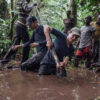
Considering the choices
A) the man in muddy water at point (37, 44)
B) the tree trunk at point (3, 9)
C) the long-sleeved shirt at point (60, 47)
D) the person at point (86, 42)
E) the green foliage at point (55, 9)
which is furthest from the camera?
the green foliage at point (55, 9)

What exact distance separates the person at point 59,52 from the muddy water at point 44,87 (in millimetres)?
204

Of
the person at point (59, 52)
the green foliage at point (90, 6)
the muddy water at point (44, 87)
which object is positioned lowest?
the muddy water at point (44, 87)

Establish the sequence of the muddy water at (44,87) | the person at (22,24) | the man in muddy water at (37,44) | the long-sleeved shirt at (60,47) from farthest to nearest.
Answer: the person at (22,24) → the man in muddy water at (37,44) → the long-sleeved shirt at (60,47) → the muddy water at (44,87)

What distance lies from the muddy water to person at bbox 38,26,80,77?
204 mm

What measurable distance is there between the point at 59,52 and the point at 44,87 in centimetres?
Result: 110

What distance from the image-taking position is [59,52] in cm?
471

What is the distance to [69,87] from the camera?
391 centimetres

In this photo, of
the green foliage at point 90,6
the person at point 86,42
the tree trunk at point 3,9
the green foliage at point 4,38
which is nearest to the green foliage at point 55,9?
the tree trunk at point 3,9

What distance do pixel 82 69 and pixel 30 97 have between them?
9.80 ft

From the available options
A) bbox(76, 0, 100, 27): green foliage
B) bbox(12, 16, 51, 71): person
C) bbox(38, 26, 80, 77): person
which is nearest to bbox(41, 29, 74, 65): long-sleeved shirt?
bbox(38, 26, 80, 77): person

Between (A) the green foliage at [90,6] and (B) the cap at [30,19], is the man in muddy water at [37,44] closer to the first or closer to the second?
(B) the cap at [30,19]

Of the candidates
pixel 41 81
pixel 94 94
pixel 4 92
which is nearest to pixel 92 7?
pixel 41 81

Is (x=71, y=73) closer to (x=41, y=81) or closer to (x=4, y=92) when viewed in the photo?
(x=41, y=81)

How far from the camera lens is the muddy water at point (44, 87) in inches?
130
